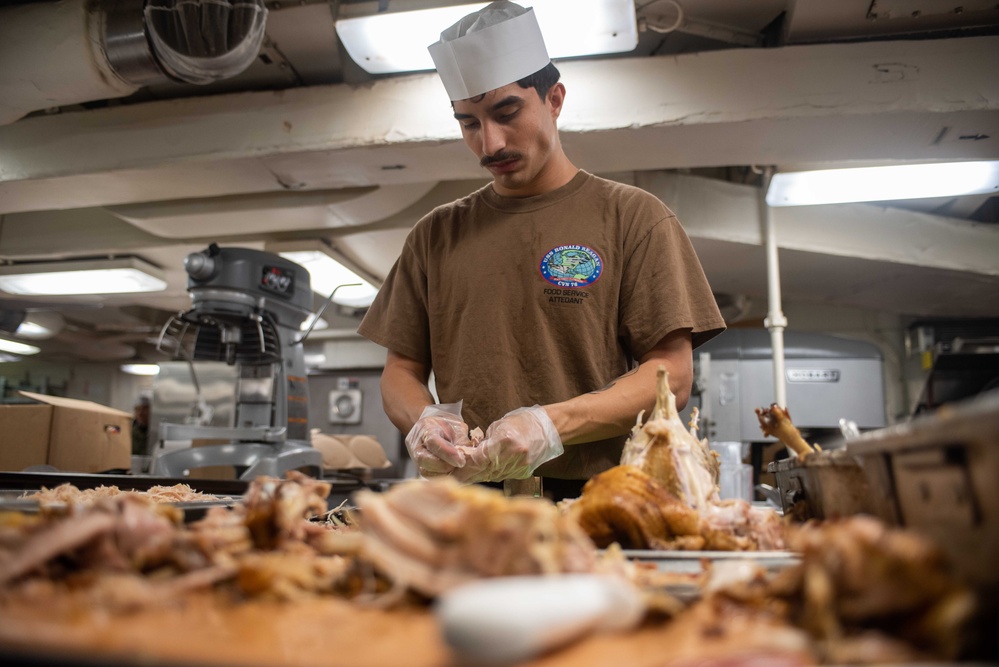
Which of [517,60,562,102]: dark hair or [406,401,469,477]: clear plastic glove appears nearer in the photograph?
[406,401,469,477]: clear plastic glove

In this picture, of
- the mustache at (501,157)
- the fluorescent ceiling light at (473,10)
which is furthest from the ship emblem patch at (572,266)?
the fluorescent ceiling light at (473,10)

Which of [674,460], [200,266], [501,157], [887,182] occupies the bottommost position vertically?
[674,460]

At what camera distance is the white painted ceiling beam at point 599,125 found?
131 inches

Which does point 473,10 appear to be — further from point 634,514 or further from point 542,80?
point 634,514

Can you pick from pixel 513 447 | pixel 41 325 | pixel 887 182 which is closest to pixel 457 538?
pixel 513 447

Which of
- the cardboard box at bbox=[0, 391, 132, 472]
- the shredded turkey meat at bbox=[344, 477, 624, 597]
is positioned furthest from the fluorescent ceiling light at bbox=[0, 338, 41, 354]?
the shredded turkey meat at bbox=[344, 477, 624, 597]

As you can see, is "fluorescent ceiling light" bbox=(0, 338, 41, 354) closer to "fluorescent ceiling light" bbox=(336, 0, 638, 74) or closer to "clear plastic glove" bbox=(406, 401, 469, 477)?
"fluorescent ceiling light" bbox=(336, 0, 638, 74)

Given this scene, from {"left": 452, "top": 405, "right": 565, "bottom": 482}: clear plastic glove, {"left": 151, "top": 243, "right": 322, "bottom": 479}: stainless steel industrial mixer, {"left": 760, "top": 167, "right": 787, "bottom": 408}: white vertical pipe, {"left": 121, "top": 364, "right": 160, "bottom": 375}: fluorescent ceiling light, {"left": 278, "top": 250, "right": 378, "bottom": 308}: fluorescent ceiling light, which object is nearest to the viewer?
{"left": 452, "top": 405, "right": 565, "bottom": 482}: clear plastic glove

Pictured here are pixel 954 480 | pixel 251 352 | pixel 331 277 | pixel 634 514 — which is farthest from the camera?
pixel 331 277

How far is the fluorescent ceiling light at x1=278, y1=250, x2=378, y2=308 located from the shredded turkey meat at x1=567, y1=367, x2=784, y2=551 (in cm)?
398

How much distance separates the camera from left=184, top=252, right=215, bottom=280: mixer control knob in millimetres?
3846

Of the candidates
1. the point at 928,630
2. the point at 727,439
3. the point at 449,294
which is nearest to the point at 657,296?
the point at 449,294

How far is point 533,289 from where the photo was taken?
6.36 ft

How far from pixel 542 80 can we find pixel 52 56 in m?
2.58
